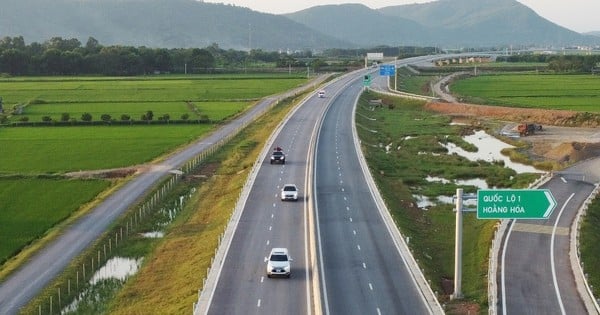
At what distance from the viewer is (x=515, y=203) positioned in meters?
32.1

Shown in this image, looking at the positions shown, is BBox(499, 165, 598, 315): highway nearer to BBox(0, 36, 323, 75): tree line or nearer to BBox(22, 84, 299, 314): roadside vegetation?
BBox(22, 84, 299, 314): roadside vegetation

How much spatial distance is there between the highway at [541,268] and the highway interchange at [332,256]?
48 millimetres

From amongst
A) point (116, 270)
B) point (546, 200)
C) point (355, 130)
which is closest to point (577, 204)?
point (546, 200)

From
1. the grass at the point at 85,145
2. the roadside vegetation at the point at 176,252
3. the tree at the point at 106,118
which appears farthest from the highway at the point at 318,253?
the tree at the point at 106,118

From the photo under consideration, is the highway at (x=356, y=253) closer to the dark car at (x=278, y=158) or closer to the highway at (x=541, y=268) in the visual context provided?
the dark car at (x=278, y=158)

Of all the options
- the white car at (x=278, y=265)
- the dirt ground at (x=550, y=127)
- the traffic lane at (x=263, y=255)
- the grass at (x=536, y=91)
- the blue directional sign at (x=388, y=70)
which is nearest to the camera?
the traffic lane at (x=263, y=255)

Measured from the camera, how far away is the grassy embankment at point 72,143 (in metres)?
46.9

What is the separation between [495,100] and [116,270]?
304ft

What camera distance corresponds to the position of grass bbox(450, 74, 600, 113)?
113000mm

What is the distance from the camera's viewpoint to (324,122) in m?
90.6

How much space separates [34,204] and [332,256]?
2343 cm

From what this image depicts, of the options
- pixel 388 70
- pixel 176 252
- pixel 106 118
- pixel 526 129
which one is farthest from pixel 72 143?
pixel 388 70

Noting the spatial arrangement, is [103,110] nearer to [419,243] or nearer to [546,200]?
[419,243]

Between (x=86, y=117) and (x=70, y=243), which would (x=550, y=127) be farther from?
(x=70, y=243)
